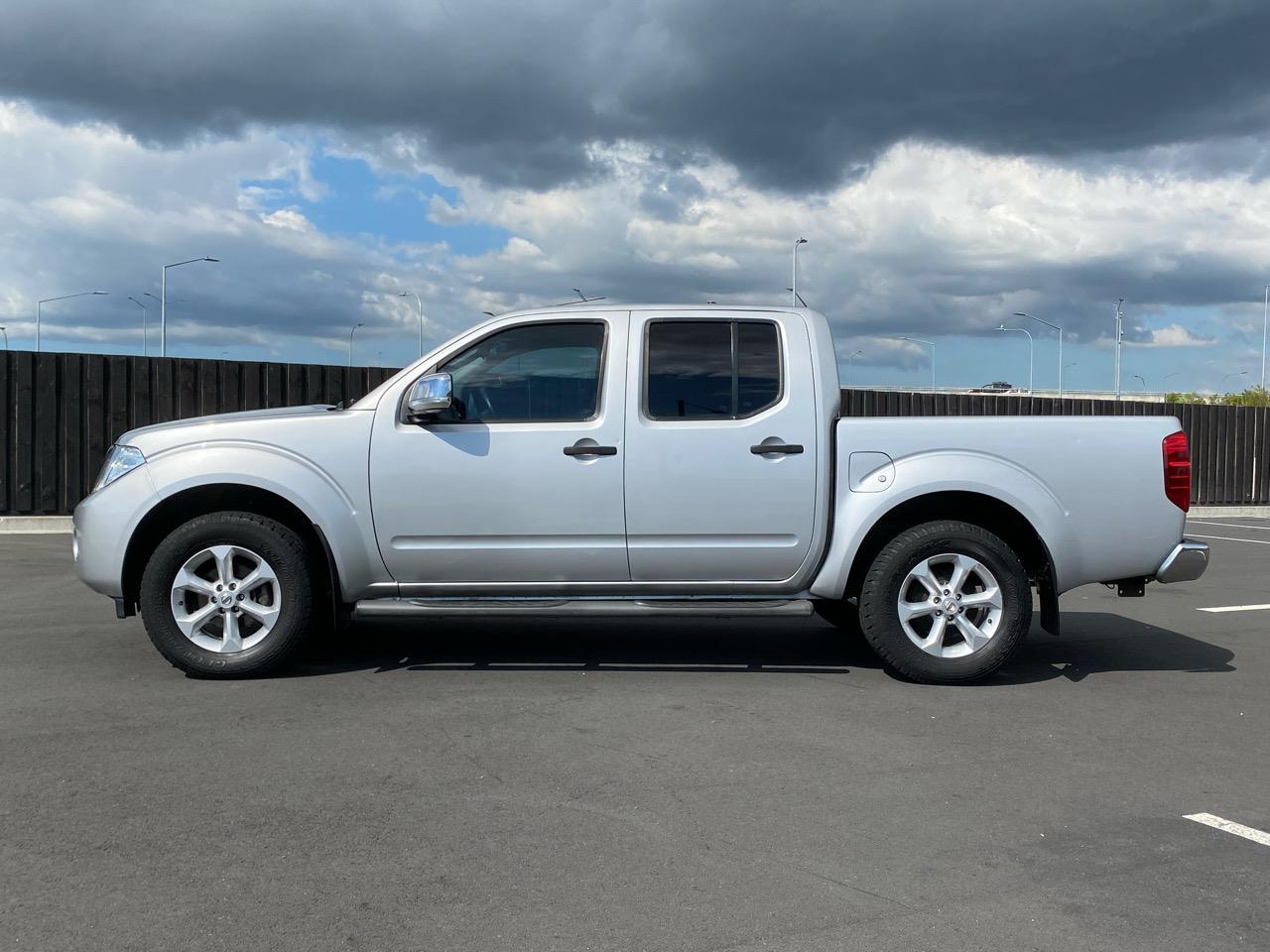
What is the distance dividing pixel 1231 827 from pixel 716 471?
115 inches

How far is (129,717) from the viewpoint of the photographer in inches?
206

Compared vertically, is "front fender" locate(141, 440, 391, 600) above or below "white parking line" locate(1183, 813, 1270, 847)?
above

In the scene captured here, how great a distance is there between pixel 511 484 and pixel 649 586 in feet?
2.98

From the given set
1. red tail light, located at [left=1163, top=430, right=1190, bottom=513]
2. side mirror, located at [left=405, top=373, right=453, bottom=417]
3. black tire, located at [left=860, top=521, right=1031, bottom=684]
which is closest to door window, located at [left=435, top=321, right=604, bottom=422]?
side mirror, located at [left=405, top=373, right=453, bottom=417]

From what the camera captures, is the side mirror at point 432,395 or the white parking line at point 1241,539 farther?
the white parking line at point 1241,539

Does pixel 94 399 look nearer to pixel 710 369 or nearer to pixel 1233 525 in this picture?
pixel 710 369

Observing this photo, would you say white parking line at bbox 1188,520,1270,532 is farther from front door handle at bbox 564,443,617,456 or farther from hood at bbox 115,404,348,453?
hood at bbox 115,404,348,453

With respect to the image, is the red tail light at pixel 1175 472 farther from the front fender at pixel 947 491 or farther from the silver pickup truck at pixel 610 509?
the front fender at pixel 947 491

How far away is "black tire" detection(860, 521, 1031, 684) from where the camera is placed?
6027mm

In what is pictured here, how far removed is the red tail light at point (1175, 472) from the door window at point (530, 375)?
9.96 feet

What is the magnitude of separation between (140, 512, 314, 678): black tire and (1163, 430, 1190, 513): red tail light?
4.54 meters

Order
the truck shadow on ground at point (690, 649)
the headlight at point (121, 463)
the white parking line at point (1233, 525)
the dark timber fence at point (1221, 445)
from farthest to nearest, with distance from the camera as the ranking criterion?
the dark timber fence at point (1221, 445) → the white parking line at point (1233, 525) → the truck shadow on ground at point (690, 649) → the headlight at point (121, 463)

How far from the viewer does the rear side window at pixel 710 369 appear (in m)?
6.19

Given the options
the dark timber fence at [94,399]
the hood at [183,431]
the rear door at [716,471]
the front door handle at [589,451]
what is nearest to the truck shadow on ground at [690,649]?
the rear door at [716,471]
